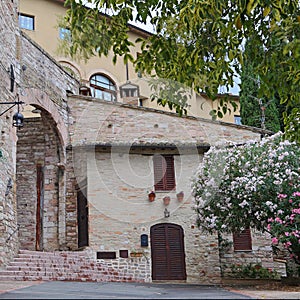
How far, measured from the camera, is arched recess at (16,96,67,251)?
16.2 metres

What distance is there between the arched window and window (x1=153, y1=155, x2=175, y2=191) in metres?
9.75

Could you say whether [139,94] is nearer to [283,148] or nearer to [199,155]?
[199,155]

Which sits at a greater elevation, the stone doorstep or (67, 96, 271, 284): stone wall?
(67, 96, 271, 284): stone wall

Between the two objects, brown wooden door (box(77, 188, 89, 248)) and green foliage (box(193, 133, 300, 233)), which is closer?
green foliage (box(193, 133, 300, 233))

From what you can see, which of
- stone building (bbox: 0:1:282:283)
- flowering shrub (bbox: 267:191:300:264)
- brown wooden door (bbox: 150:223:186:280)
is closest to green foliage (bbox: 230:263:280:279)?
stone building (bbox: 0:1:282:283)

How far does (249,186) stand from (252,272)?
14.2ft

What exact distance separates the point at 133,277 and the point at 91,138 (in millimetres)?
4613

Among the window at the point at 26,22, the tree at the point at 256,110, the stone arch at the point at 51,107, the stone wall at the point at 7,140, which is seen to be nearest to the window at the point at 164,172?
the stone arch at the point at 51,107

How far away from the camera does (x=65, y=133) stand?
16922 millimetres

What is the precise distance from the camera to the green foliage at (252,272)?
53.0 ft

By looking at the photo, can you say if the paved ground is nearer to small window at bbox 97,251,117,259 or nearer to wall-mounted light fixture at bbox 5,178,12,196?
wall-mounted light fixture at bbox 5,178,12,196

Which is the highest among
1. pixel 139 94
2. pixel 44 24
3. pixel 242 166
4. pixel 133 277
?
pixel 44 24

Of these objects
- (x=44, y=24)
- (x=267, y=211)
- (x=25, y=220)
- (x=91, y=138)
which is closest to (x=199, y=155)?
(x=91, y=138)

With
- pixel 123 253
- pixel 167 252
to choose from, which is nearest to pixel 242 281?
pixel 167 252
